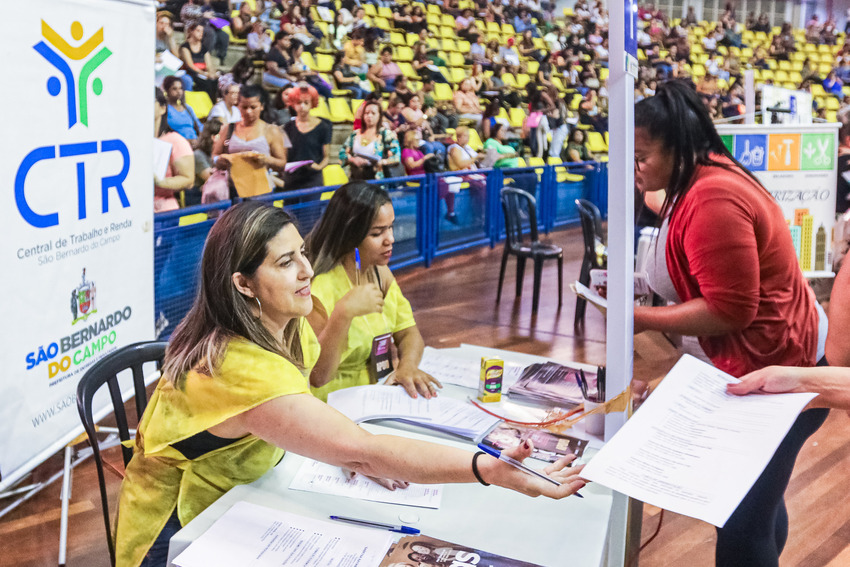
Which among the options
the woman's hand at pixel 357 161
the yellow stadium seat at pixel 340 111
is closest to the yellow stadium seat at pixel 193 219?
the woman's hand at pixel 357 161

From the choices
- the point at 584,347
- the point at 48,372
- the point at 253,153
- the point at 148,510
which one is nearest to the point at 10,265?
the point at 48,372

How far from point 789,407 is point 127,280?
2.09 meters

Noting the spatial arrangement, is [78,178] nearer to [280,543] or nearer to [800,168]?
[280,543]

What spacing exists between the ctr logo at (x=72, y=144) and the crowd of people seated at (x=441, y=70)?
7.22ft

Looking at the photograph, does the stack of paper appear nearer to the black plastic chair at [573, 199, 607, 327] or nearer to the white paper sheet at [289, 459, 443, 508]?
the white paper sheet at [289, 459, 443, 508]

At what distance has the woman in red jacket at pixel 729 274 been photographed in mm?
1439

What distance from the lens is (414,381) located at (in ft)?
5.81

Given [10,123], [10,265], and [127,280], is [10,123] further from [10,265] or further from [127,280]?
[127,280]

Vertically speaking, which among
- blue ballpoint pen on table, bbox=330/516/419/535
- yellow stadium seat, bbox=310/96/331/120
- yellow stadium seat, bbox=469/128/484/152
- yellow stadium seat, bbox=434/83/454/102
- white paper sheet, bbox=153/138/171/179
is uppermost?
yellow stadium seat, bbox=434/83/454/102

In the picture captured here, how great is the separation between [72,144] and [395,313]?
1.05 m

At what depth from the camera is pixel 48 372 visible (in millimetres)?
2129

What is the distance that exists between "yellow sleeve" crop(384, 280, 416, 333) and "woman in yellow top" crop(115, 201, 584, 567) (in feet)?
2.53

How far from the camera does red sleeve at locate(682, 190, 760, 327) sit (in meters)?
1.44

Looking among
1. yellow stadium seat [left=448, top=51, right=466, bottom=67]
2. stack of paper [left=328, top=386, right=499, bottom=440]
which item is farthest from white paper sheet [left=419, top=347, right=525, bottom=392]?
yellow stadium seat [left=448, top=51, right=466, bottom=67]
